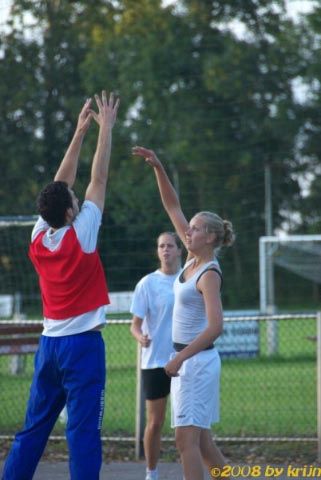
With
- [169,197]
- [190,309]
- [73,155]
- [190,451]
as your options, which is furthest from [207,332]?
[73,155]

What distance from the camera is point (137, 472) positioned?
28.6 feet

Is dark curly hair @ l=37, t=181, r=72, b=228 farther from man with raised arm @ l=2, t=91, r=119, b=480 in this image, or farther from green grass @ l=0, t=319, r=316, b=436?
green grass @ l=0, t=319, r=316, b=436

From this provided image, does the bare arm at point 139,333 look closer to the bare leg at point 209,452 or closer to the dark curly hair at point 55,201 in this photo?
the bare leg at point 209,452

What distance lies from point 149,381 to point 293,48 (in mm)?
15843

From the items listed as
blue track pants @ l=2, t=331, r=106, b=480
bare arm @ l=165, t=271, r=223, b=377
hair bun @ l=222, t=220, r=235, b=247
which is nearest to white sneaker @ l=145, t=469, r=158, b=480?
blue track pants @ l=2, t=331, r=106, b=480

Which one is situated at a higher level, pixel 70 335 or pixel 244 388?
pixel 70 335

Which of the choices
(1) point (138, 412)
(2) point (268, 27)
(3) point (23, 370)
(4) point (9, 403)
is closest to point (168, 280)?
(1) point (138, 412)

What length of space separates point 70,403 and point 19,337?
545 cm

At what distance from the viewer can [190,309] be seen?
6258 millimetres

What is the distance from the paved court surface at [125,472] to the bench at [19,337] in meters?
1.90

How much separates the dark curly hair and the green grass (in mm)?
4893

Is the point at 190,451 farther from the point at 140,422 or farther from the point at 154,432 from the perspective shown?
the point at 140,422

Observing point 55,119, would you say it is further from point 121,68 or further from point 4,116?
point 121,68

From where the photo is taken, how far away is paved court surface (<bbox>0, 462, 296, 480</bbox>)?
8352 mm
